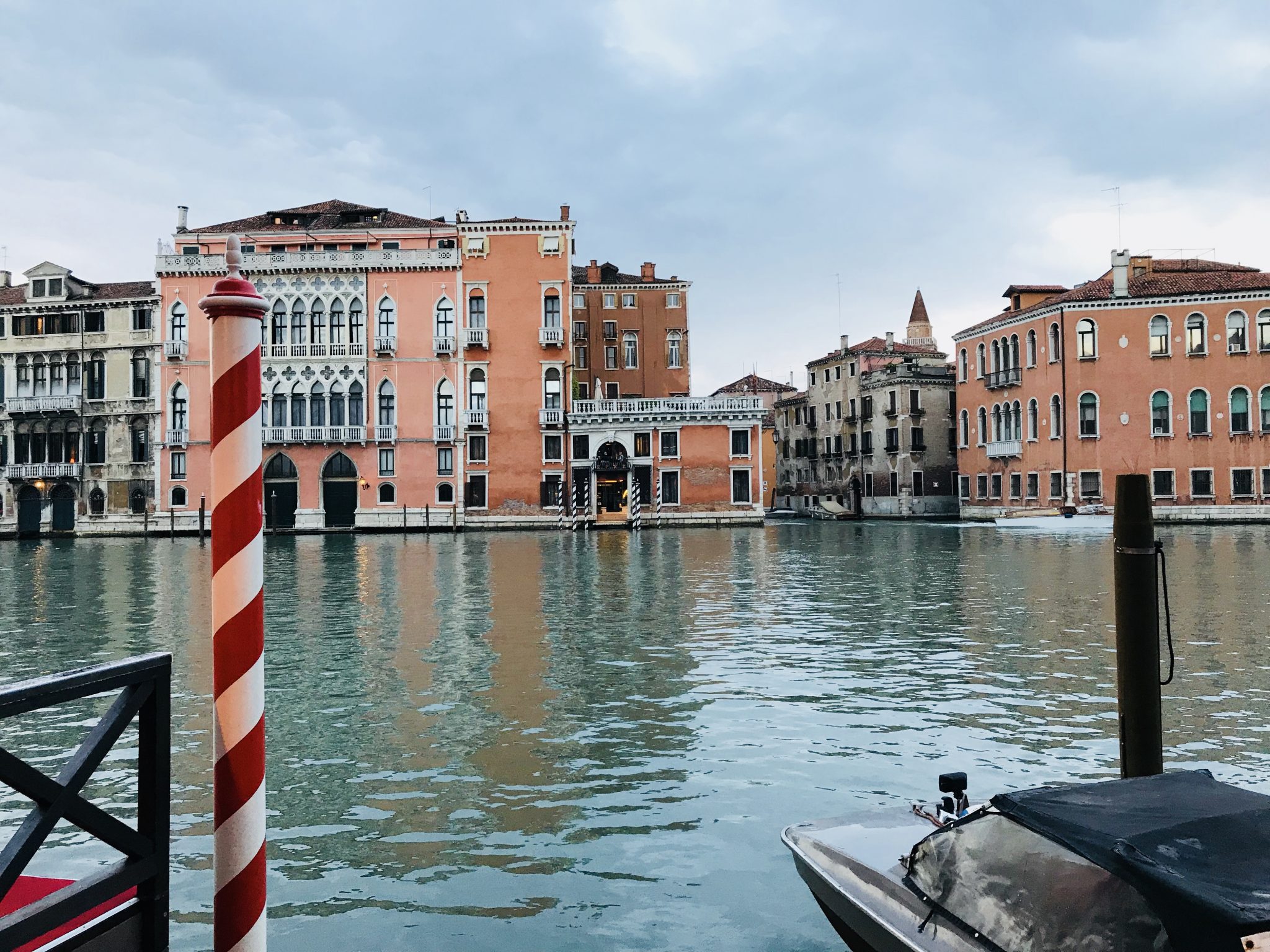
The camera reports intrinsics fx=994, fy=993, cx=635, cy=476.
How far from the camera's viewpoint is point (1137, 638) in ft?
15.9

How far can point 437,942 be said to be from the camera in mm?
3889

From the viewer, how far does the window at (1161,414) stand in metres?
38.7

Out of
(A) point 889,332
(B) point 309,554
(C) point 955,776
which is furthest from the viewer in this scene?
(A) point 889,332

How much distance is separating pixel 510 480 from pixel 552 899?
36.9 meters

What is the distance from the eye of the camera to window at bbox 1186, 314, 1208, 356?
38.3 meters

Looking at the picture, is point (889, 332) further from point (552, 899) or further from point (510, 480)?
point (552, 899)

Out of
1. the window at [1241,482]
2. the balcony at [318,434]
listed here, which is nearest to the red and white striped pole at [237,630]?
the balcony at [318,434]

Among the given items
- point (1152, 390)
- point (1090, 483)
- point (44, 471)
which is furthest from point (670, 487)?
point (44, 471)

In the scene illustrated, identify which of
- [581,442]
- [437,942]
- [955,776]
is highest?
[581,442]

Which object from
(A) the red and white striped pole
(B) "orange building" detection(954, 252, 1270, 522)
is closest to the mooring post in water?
(A) the red and white striped pole

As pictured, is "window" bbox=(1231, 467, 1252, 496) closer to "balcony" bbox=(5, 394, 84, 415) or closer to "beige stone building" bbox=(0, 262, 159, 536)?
"beige stone building" bbox=(0, 262, 159, 536)

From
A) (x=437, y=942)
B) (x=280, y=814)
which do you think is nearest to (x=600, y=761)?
(x=280, y=814)

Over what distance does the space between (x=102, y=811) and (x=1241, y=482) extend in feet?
140

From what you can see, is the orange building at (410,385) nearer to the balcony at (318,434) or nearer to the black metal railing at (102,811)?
the balcony at (318,434)
